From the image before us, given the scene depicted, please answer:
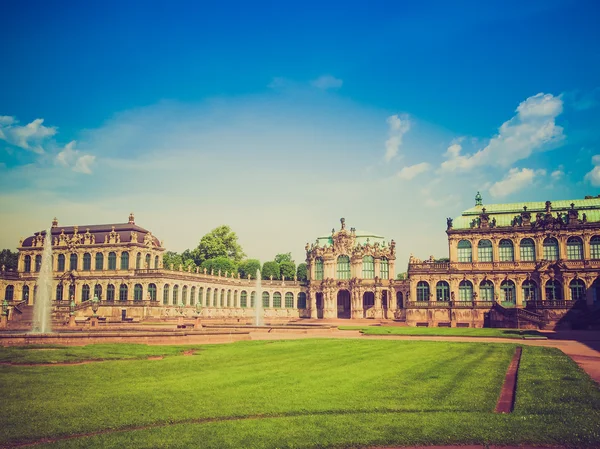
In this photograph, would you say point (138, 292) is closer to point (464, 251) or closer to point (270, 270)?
point (270, 270)

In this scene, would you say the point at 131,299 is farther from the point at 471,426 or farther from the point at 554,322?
the point at 471,426

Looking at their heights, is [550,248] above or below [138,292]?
above

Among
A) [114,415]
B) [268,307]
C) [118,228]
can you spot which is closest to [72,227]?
[118,228]

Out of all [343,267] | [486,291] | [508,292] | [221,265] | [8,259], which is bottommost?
[508,292]

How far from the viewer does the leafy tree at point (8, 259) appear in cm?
13250

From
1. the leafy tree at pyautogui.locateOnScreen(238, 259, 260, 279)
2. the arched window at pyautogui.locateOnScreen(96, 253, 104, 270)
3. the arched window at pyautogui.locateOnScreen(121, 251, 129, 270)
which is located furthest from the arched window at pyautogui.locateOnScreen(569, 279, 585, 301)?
the arched window at pyautogui.locateOnScreen(96, 253, 104, 270)

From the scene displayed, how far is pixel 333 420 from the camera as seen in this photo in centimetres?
1434

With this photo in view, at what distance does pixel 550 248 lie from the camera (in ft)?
251

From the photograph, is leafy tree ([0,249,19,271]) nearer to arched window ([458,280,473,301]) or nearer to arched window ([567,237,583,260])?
arched window ([458,280,473,301])

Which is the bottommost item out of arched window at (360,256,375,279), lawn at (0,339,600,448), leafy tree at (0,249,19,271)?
lawn at (0,339,600,448)

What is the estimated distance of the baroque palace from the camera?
241ft

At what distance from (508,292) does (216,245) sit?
71.7m

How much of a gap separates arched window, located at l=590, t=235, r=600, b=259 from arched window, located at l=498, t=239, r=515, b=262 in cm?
1033

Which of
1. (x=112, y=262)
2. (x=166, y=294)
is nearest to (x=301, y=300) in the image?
(x=166, y=294)
